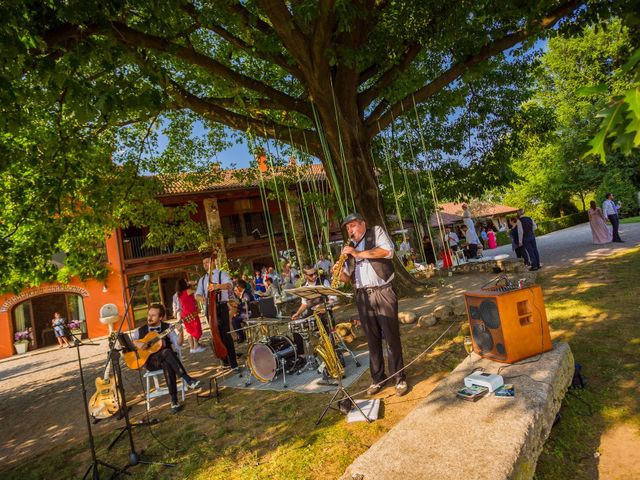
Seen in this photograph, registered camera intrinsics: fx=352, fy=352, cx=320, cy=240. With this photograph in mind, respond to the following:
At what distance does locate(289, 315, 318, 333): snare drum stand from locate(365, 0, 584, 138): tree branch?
5.54 meters

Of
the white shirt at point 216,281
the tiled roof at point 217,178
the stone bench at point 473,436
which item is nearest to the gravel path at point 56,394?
the white shirt at point 216,281

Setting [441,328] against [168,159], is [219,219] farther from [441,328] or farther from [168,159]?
[441,328]

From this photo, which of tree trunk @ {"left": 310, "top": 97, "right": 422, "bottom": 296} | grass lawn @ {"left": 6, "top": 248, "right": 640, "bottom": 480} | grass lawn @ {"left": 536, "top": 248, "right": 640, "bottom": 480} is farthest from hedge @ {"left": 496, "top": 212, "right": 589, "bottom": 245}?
grass lawn @ {"left": 6, "top": 248, "right": 640, "bottom": 480}

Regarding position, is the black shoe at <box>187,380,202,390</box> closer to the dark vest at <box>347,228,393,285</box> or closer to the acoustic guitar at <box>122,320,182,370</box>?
the acoustic guitar at <box>122,320,182,370</box>

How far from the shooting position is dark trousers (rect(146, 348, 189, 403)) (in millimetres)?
5145

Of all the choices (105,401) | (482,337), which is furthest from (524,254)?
(105,401)

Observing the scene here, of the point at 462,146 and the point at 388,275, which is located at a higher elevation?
the point at 462,146

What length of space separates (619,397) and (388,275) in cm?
234

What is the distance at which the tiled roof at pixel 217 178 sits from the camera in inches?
472

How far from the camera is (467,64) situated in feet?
24.6

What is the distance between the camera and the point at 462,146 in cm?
1170

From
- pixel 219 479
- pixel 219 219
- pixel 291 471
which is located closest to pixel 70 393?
pixel 219 479

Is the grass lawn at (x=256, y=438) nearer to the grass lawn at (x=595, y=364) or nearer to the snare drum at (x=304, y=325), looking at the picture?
the snare drum at (x=304, y=325)

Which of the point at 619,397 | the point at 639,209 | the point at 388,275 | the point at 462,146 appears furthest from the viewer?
the point at 639,209
